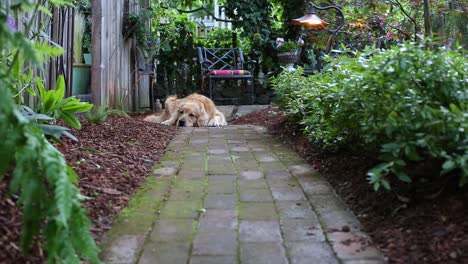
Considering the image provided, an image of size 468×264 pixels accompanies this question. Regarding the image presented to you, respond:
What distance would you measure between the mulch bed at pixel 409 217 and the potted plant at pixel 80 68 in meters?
4.12

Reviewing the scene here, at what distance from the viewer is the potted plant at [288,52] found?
8750mm

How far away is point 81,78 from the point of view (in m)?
6.21

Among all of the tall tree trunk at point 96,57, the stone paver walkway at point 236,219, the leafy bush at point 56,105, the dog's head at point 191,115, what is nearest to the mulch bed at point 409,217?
the stone paver walkway at point 236,219

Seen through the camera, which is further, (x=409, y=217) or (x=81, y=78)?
(x=81, y=78)

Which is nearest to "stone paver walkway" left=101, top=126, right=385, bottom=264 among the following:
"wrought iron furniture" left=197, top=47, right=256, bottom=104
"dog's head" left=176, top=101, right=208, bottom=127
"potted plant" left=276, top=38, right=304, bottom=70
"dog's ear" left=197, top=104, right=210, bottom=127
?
"dog's head" left=176, top=101, right=208, bottom=127

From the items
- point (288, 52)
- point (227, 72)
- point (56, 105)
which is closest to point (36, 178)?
point (56, 105)

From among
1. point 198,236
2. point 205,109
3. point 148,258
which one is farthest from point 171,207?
point 205,109

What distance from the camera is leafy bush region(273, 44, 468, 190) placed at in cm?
193

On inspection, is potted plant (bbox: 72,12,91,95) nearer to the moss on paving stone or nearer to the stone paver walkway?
the stone paver walkway

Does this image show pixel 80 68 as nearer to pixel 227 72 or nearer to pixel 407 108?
pixel 227 72

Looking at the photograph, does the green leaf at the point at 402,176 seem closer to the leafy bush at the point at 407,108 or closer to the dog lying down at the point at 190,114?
the leafy bush at the point at 407,108

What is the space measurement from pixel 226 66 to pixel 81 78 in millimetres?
3689

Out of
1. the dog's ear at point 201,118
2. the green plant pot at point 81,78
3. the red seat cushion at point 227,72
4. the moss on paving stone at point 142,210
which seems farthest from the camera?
the red seat cushion at point 227,72

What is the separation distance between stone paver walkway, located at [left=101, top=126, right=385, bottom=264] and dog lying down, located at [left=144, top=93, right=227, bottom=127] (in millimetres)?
2696
